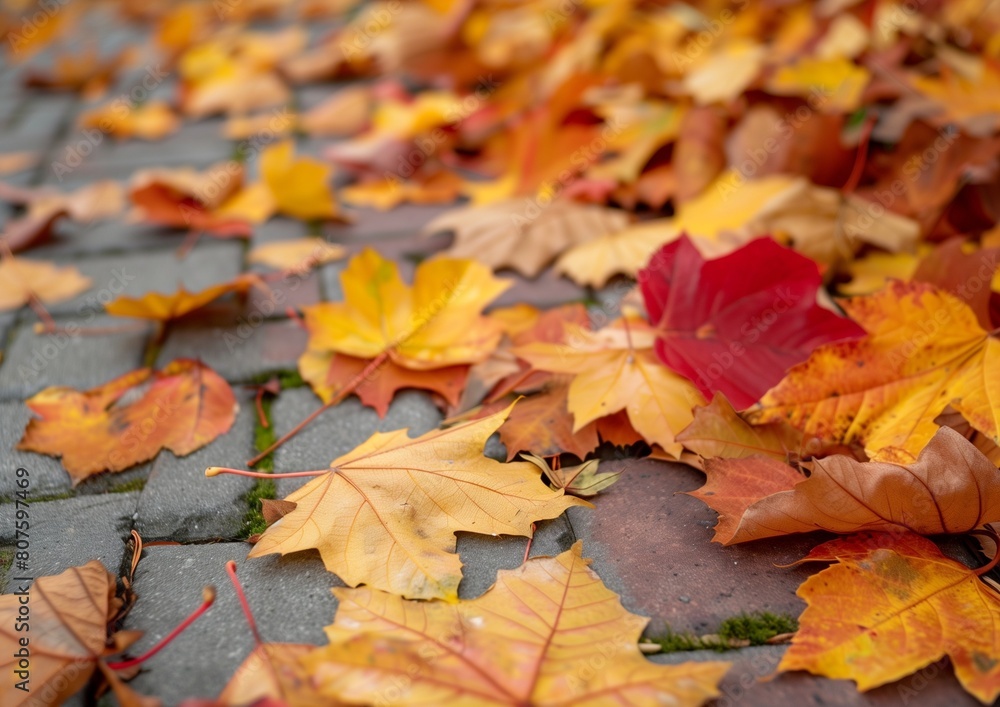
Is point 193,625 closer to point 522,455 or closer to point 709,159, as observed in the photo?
point 522,455

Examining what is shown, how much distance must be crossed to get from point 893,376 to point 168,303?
4.25 ft

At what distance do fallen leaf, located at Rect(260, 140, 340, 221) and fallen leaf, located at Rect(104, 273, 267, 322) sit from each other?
0.41m

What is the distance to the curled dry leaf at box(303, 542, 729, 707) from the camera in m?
0.80

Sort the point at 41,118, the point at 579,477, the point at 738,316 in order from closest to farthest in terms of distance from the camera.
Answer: the point at 579,477 < the point at 738,316 < the point at 41,118

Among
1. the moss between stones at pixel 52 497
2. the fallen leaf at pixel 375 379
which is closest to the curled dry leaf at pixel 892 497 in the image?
the fallen leaf at pixel 375 379

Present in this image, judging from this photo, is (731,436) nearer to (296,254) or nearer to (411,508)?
(411,508)

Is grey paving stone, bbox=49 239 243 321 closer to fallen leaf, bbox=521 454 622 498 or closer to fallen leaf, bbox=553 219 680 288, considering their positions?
fallen leaf, bbox=553 219 680 288

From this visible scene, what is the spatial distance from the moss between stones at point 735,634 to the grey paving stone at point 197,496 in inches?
24.7

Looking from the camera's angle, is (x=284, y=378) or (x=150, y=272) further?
(x=150, y=272)

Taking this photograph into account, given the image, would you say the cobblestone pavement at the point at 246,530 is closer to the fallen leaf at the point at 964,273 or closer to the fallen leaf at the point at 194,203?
the fallen leaf at the point at 194,203

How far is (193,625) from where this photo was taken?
98 centimetres

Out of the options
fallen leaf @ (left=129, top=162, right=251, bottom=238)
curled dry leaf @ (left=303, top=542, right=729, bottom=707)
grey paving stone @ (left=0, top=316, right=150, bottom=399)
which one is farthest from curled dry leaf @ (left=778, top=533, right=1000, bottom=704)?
fallen leaf @ (left=129, top=162, right=251, bottom=238)

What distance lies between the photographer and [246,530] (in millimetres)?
1137

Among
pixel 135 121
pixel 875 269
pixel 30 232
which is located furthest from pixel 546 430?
pixel 135 121
